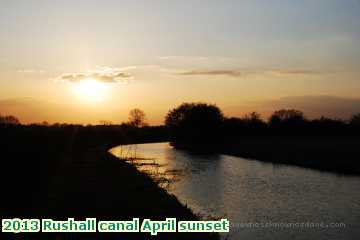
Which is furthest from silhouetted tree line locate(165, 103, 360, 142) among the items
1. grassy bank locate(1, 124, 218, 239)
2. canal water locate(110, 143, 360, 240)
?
grassy bank locate(1, 124, 218, 239)

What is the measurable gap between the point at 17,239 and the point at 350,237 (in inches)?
568

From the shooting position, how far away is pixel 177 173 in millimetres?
45844

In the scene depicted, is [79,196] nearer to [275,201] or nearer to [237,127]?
[275,201]

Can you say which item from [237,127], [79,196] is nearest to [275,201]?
[79,196]

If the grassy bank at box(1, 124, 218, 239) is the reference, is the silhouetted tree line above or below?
above

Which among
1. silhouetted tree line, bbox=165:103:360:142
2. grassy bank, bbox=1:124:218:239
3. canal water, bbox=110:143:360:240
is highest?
silhouetted tree line, bbox=165:103:360:142

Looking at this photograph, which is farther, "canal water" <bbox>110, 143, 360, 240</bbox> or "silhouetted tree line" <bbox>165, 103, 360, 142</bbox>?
"silhouetted tree line" <bbox>165, 103, 360, 142</bbox>

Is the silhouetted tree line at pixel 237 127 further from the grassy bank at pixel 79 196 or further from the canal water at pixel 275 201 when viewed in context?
the grassy bank at pixel 79 196

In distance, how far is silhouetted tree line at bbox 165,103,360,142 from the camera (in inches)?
4609

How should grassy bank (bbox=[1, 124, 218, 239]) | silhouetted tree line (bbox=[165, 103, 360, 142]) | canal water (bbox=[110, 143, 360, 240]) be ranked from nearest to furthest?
grassy bank (bbox=[1, 124, 218, 239])
canal water (bbox=[110, 143, 360, 240])
silhouetted tree line (bbox=[165, 103, 360, 142])

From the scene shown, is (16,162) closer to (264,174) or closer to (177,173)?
(177,173)

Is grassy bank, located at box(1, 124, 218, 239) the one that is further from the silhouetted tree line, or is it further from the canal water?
the silhouetted tree line

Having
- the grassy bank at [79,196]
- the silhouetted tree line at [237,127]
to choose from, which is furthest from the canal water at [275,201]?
the silhouetted tree line at [237,127]

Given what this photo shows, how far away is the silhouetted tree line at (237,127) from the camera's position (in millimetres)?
117062
